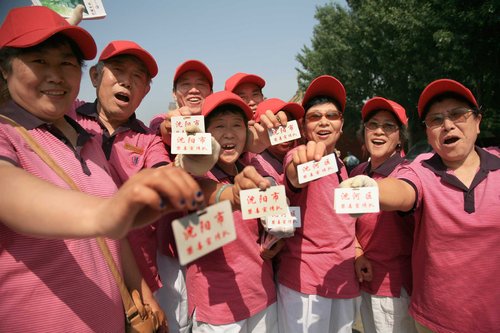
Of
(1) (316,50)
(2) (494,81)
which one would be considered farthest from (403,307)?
(1) (316,50)

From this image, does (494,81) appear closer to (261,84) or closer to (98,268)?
(261,84)

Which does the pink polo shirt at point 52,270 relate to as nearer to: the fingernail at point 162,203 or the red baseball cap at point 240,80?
the fingernail at point 162,203

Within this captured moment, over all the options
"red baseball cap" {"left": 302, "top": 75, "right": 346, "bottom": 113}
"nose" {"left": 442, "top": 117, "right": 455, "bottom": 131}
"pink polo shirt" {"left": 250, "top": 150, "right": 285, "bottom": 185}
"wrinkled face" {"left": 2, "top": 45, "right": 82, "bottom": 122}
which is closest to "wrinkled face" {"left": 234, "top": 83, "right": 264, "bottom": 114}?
"pink polo shirt" {"left": 250, "top": 150, "right": 285, "bottom": 185}

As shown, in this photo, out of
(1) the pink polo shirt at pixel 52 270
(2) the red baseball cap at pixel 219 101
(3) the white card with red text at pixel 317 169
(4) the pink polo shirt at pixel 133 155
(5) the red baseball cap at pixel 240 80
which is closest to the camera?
(1) the pink polo shirt at pixel 52 270

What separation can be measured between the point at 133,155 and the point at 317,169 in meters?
1.46

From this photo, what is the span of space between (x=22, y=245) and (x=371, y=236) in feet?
7.91

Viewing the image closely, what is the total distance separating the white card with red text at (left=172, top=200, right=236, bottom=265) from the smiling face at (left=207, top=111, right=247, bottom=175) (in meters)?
1.17

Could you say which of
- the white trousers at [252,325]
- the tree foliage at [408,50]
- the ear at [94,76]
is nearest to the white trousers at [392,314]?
the white trousers at [252,325]

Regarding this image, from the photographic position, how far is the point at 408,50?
1341 centimetres

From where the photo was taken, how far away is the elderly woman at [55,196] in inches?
37.5

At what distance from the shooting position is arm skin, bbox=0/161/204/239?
35.5 inches

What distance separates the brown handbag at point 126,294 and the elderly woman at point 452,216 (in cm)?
134

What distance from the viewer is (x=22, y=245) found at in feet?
3.96

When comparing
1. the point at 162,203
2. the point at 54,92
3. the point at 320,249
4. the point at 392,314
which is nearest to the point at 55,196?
the point at 162,203
